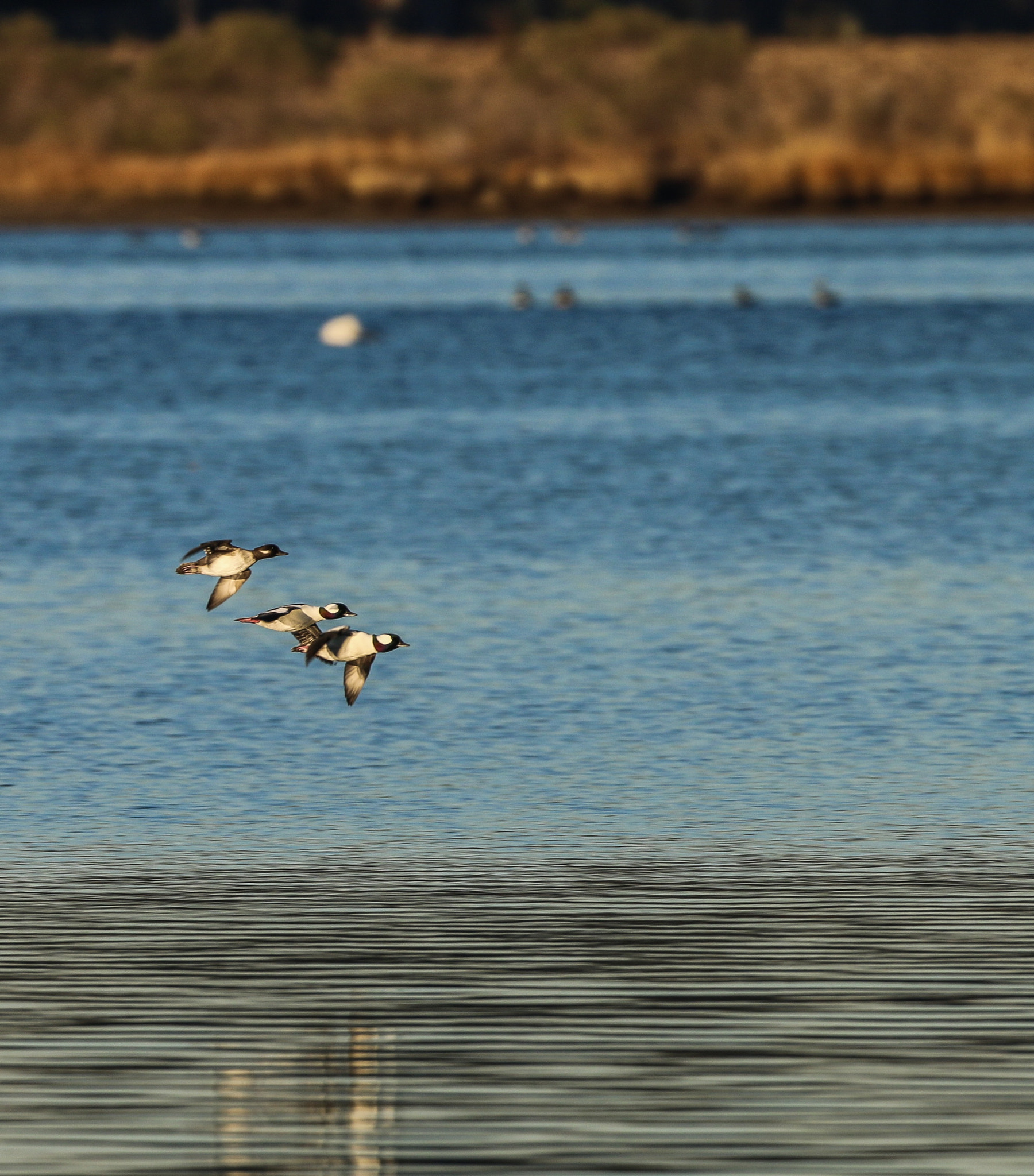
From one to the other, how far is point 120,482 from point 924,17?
12333cm

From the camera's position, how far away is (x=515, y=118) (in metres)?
128

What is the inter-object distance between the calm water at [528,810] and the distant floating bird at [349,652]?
744mm

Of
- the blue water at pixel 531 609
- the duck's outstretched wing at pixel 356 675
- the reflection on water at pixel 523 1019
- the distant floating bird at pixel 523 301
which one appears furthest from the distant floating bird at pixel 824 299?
the reflection on water at pixel 523 1019

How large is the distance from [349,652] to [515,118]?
115069 millimetres

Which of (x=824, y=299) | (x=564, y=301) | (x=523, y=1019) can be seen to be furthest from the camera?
(x=824, y=299)

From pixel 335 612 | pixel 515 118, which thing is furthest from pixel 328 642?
pixel 515 118

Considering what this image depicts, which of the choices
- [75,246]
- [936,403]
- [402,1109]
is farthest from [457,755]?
[75,246]

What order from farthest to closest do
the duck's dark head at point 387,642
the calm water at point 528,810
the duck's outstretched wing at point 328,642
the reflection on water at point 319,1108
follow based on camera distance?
the duck's outstretched wing at point 328,642 < the duck's dark head at point 387,642 < the calm water at point 528,810 < the reflection on water at point 319,1108

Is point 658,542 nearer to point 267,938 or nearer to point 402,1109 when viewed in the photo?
point 267,938

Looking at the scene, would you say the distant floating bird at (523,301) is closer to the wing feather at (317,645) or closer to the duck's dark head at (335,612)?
the wing feather at (317,645)

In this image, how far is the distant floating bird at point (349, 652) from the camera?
14812mm

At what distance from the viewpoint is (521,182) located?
400 ft

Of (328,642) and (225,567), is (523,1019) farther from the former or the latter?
(225,567)

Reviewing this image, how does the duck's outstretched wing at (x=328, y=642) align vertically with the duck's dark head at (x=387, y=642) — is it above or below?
below
